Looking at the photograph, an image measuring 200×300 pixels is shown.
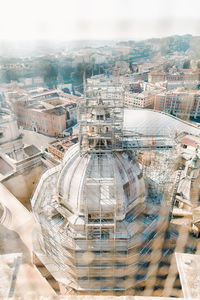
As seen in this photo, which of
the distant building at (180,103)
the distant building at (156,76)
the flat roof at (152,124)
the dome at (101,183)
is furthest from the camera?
the distant building at (156,76)

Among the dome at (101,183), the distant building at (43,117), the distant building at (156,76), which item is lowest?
the distant building at (43,117)

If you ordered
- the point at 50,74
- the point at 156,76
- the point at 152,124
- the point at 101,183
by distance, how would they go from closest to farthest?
1. the point at 101,183
2. the point at 152,124
3. the point at 156,76
4. the point at 50,74

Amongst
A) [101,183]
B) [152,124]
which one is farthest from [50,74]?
[101,183]

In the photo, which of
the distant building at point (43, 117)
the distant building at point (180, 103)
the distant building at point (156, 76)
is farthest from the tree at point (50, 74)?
the distant building at point (180, 103)

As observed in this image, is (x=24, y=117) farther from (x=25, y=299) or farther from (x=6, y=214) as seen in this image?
(x=25, y=299)

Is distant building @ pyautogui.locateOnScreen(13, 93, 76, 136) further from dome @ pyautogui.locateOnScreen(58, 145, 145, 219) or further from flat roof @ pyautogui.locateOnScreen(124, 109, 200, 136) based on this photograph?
dome @ pyautogui.locateOnScreen(58, 145, 145, 219)

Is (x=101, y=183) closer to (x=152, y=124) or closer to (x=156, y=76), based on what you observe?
(x=152, y=124)

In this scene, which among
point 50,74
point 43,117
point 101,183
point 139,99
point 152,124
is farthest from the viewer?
point 50,74

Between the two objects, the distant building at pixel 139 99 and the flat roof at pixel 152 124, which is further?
the distant building at pixel 139 99

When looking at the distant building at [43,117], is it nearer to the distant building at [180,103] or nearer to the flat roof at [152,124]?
the flat roof at [152,124]

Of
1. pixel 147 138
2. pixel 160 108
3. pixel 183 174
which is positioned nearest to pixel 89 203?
pixel 147 138
